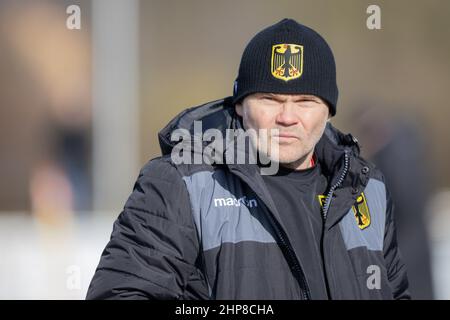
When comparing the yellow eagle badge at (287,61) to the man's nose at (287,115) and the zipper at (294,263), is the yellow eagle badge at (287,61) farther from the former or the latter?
the zipper at (294,263)

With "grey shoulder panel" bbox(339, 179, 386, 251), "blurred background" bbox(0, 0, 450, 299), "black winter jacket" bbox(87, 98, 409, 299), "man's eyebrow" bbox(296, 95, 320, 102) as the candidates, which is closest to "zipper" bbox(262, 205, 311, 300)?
"black winter jacket" bbox(87, 98, 409, 299)

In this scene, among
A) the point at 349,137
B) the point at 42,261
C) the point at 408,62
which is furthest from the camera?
the point at 408,62

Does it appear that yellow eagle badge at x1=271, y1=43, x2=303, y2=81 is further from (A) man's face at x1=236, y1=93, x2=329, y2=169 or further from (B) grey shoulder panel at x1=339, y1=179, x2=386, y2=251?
(B) grey shoulder panel at x1=339, y1=179, x2=386, y2=251

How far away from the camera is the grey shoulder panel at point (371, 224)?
236 centimetres

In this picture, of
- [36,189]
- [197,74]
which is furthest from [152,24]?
[36,189]

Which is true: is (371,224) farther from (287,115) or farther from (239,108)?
(239,108)

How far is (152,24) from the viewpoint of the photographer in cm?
698

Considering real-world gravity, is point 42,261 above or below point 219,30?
below

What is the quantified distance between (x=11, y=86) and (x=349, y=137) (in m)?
4.89

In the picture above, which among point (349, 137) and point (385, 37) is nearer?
point (349, 137)

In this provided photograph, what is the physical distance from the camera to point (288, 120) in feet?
7.87

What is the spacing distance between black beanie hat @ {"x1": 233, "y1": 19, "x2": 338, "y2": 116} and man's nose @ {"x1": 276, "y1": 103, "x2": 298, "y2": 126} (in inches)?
1.9
